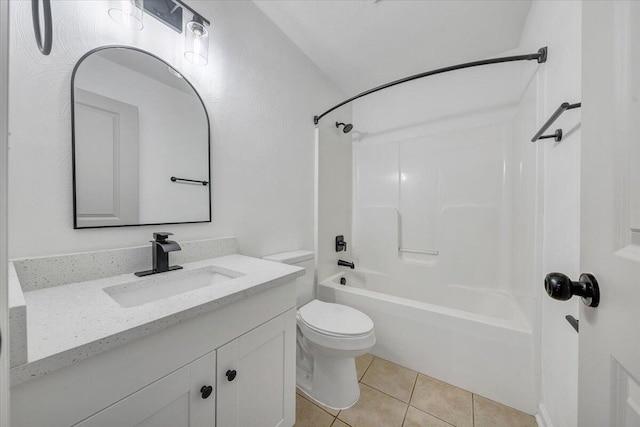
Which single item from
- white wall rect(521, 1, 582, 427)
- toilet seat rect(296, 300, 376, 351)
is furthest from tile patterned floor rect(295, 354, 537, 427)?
toilet seat rect(296, 300, 376, 351)

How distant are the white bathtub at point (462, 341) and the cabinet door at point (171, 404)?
126 cm

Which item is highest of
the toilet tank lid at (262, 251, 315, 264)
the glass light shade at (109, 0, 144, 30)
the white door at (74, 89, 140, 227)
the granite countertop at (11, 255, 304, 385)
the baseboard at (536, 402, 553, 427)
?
the glass light shade at (109, 0, 144, 30)

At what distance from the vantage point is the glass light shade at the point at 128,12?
0.91 meters

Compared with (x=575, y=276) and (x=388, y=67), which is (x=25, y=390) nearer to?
(x=575, y=276)

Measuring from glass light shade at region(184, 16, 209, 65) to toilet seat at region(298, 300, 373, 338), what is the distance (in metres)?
1.54

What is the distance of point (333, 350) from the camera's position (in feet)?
4.09

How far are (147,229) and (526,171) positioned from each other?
88.1 inches

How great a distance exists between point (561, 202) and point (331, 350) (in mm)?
1308

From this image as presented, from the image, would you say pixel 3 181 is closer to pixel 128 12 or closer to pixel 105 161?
pixel 105 161

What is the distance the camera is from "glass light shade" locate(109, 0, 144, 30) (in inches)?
35.7

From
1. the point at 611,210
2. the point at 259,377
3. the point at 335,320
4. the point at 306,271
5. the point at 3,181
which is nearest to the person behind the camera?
the point at 3,181

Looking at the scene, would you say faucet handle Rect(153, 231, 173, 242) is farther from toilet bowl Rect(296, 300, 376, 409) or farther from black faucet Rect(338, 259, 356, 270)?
black faucet Rect(338, 259, 356, 270)

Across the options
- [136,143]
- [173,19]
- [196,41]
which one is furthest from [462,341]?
[173,19]

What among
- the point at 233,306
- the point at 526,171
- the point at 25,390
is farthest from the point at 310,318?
the point at 526,171
